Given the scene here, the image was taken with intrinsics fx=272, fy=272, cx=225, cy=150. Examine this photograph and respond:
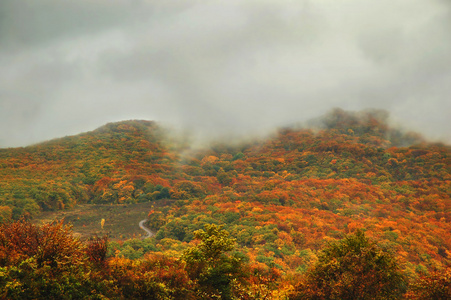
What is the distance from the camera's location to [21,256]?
1063cm

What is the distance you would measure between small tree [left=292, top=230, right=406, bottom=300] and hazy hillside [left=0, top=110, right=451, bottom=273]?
1834cm

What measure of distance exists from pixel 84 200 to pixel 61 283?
7547 cm

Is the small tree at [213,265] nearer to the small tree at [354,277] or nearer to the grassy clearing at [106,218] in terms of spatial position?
the small tree at [354,277]

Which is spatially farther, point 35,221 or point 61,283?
point 35,221

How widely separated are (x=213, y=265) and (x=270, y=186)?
67.1 metres

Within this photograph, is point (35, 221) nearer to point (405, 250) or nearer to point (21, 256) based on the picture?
point (21, 256)

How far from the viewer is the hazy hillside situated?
44.4m

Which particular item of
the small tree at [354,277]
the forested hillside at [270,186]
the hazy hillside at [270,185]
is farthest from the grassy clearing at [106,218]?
the small tree at [354,277]

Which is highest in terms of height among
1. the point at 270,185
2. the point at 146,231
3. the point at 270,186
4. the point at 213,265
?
the point at 213,265

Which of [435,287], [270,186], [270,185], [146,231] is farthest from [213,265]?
[270,185]

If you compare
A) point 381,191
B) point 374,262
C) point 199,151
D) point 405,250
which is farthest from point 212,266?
point 199,151

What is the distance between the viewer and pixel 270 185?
81.4 metres

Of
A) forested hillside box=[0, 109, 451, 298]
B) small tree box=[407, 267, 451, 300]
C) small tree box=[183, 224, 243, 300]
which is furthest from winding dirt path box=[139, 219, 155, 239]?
small tree box=[407, 267, 451, 300]

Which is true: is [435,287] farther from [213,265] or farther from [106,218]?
[106,218]
